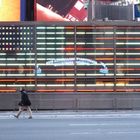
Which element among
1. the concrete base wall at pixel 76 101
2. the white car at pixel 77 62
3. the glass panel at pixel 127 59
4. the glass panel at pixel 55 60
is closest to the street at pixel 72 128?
the concrete base wall at pixel 76 101

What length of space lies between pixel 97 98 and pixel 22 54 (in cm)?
461

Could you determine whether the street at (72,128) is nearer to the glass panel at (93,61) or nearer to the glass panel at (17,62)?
the glass panel at (17,62)

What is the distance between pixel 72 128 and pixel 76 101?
10168mm

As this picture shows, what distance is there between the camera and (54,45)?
3238 cm

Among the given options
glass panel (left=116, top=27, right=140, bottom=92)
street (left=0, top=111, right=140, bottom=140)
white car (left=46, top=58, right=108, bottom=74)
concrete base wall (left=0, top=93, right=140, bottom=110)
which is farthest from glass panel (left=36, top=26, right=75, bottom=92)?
street (left=0, top=111, right=140, bottom=140)

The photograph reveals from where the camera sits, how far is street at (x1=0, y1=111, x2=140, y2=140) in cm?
1818

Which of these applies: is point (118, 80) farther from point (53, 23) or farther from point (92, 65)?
Answer: point (53, 23)

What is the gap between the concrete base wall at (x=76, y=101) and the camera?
1233 inches

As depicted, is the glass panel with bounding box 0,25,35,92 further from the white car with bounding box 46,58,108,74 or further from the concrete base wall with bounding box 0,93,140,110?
the white car with bounding box 46,58,108,74

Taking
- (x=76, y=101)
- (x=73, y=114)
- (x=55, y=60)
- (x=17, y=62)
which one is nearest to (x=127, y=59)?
(x=76, y=101)

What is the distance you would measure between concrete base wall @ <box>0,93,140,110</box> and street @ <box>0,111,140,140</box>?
295cm

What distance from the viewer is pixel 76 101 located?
31.3 meters

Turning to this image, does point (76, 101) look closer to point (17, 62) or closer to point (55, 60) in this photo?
point (55, 60)

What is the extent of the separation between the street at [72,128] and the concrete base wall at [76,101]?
295 cm
